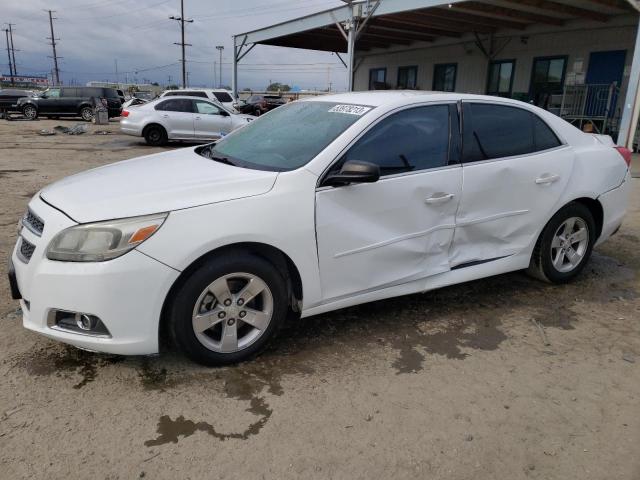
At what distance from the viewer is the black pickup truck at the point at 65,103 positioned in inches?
1021

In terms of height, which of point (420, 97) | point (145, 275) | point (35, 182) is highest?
point (420, 97)

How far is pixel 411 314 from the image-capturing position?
379 centimetres

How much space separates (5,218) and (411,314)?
5088 mm

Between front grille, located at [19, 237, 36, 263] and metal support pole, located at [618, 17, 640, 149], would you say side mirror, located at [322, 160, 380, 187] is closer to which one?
front grille, located at [19, 237, 36, 263]

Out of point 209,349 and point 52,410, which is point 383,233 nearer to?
point 209,349

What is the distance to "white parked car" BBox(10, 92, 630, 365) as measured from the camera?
2.64 m

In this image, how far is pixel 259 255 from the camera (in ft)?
9.64

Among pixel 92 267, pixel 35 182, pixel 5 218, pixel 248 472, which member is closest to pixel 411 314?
A: pixel 248 472

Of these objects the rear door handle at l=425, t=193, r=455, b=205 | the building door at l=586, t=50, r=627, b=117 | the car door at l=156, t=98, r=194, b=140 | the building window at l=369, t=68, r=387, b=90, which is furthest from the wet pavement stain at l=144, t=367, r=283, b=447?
the building window at l=369, t=68, r=387, b=90

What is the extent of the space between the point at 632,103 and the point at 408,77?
1352 centimetres

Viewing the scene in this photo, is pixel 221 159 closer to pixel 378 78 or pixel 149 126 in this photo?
pixel 149 126

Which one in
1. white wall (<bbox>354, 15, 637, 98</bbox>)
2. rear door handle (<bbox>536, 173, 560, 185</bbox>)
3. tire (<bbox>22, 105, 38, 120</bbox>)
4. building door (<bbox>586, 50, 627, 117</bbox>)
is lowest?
tire (<bbox>22, 105, 38, 120</bbox>)

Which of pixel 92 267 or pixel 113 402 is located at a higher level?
pixel 92 267

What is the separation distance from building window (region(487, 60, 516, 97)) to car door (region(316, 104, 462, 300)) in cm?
1744
